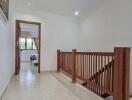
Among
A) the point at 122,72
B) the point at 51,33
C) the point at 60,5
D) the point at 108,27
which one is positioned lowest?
the point at 122,72

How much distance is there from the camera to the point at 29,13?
17.0 feet

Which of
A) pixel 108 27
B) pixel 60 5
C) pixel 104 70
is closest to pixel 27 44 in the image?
pixel 60 5

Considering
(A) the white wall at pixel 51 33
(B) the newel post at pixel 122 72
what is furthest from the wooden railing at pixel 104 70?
(A) the white wall at pixel 51 33

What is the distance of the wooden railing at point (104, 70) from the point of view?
2006 millimetres

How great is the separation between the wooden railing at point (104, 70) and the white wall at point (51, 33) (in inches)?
22.7

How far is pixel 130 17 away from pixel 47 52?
3401 millimetres

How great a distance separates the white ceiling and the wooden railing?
6.32ft

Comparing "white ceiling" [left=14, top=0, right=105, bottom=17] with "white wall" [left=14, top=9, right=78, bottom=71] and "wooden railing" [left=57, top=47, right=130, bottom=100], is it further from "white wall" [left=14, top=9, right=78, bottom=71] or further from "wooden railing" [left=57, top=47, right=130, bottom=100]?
"wooden railing" [left=57, top=47, right=130, bottom=100]

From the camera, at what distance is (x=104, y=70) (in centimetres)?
274

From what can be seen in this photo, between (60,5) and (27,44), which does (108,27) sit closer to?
(60,5)

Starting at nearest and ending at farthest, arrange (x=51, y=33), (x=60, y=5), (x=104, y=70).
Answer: (x=104, y=70) → (x=60, y=5) → (x=51, y=33)

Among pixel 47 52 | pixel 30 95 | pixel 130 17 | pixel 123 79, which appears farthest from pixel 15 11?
pixel 123 79

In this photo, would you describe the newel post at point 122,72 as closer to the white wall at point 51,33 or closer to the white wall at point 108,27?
the white wall at point 108,27

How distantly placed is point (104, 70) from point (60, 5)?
11.3 ft
